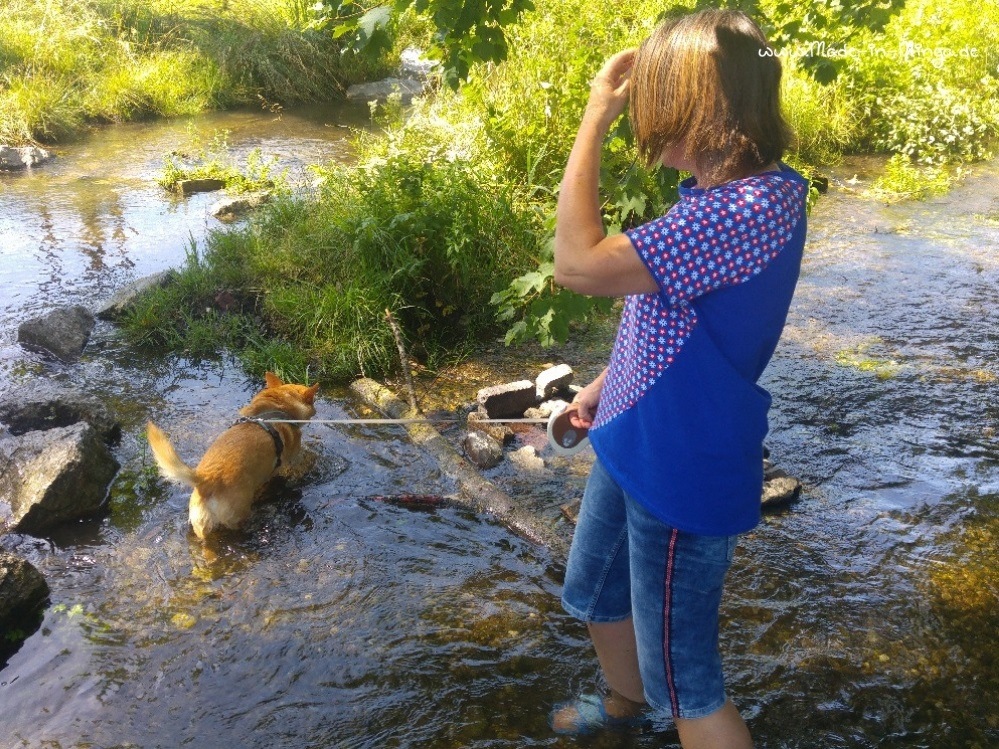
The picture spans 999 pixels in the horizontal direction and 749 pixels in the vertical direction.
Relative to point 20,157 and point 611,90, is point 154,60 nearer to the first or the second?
A: point 20,157

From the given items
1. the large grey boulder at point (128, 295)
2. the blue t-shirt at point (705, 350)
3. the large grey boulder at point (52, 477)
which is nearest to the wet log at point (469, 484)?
the large grey boulder at point (52, 477)

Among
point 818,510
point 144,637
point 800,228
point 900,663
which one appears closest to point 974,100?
point 818,510

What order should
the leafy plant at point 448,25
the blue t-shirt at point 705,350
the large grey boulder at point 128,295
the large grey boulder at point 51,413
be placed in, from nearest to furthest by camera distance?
the blue t-shirt at point 705,350 → the leafy plant at point 448,25 → the large grey boulder at point 51,413 → the large grey boulder at point 128,295

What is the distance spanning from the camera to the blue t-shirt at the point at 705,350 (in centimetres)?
167

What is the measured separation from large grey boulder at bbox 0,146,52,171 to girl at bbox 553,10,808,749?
1125 cm

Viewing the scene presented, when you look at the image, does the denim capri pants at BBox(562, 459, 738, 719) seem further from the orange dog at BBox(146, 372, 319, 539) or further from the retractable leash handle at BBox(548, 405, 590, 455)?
the orange dog at BBox(146, 372, 319, 539)

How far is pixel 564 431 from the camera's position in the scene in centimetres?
257

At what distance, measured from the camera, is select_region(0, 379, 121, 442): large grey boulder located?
188 inches

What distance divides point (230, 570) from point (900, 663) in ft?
9.31

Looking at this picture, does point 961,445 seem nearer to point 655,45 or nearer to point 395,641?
point 395,641

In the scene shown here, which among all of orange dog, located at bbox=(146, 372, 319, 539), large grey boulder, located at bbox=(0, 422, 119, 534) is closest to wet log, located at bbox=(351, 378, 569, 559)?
orange dog, located at bbox=(146, 372, 319, 539)

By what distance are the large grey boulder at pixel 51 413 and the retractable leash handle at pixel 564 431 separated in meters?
3.30

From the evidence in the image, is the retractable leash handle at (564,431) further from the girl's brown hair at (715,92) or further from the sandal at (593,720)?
the girl's brown hair at (715,92)

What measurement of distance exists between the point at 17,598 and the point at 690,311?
3039 mm
